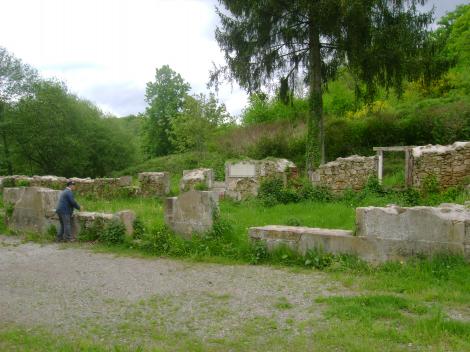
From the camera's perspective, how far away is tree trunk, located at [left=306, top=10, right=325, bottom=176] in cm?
1966

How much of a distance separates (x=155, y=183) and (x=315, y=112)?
7904 millimetres

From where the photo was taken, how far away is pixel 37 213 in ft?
37.9

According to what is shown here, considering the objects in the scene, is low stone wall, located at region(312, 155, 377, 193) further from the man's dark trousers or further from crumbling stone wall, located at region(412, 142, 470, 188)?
the man's dark trousers

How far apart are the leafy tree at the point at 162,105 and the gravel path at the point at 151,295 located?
36.9 m

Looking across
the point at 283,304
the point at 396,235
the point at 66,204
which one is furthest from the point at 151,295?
the point at 66,204

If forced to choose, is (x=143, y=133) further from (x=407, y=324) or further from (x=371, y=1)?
(x=407, y=324)

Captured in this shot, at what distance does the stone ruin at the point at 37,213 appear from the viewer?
10.6 m

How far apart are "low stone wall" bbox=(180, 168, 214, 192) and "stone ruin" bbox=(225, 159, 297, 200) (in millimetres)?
1343

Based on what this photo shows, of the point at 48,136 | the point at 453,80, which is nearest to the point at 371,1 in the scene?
the point at 453,80

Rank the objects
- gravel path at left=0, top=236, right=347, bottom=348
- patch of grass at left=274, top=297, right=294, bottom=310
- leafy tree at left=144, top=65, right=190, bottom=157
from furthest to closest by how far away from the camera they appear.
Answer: leafy tree at left=144, top=65, right=190, bottom=157 → patch of grass at left=274, top=297, right=294, bottom=310 → gravel path at left=0, top=236, right=347, bottom=348

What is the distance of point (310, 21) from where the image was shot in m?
19.0

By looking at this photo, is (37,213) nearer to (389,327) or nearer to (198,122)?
(389,327)

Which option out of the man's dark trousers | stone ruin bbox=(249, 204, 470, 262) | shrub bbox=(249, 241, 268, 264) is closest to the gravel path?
shrub bbox=(249, 241, 268, 264)

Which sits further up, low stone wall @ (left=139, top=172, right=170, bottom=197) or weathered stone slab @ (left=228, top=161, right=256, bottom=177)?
weathered stone slab @ (left=228, top=161, right=256, bottom=177)
